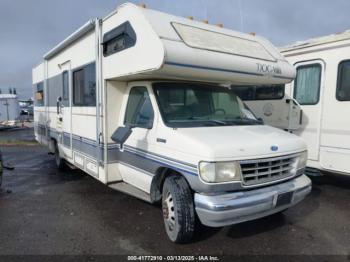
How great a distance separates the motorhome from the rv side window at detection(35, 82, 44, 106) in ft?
10.9

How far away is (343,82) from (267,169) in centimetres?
314

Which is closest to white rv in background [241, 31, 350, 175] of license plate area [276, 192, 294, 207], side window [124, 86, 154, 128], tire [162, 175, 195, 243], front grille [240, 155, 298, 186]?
front grille [240, 155, 298, 186]

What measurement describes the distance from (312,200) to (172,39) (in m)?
3.96

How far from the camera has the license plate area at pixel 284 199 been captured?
381cm

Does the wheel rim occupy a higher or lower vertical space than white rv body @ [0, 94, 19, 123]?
lower

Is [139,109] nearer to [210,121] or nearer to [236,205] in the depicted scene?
[210,121]

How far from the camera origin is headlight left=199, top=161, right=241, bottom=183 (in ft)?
11.1

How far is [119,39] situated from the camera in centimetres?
466

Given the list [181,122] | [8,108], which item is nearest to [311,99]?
[181,122]

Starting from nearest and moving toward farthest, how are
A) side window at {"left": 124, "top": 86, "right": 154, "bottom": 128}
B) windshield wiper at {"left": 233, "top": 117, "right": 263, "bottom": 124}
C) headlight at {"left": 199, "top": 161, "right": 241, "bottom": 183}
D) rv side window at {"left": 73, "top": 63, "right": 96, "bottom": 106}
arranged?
headlight at {"left": 199, "top": 161, "right": 241, "bottom": 183}, side window at {"left": 124, "top": 86, "right": 154, "bottom": 128}, windshield wiper at {"left": 233, "top": 117, "right": 263, "bottom": 124}, rv side window at {"left": 73, "top": 63, "right": 96, "bottom": 106}

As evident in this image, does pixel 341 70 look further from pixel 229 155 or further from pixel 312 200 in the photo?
pixel 229 155

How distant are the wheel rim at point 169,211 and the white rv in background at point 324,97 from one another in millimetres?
3517

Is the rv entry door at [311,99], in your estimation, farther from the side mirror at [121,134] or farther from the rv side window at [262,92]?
the side mirror at [121,134]

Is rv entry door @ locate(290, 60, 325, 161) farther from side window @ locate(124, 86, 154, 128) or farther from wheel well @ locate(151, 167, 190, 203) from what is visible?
side window @ locate(124, 86, 154, 128)
